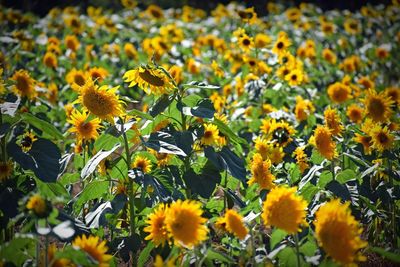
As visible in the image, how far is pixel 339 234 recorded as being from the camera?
1.74m

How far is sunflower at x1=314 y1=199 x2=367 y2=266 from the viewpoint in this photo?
173cm

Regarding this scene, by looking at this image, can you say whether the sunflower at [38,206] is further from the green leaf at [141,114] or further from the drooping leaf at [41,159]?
the green leaf at [141,114]

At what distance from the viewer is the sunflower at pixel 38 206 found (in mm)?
1778

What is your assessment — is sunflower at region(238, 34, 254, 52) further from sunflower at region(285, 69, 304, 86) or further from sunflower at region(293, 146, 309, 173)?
sunflower at region(293, 146, 309, 173)

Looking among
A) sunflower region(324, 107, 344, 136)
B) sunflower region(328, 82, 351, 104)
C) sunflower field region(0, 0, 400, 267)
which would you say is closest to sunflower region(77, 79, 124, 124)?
sunflower field region(0, 0, 400, 267)

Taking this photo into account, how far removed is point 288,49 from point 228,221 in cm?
313

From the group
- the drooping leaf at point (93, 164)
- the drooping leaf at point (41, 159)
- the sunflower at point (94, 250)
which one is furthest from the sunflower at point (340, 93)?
the sunflower at point (94, 250)

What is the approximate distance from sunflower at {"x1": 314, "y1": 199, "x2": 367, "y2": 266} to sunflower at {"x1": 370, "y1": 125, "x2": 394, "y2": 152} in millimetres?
1100

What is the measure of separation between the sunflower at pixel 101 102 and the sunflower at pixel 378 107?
1348mm

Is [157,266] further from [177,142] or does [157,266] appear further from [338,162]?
[338,162]

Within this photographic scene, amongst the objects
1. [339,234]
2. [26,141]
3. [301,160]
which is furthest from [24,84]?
[339,234]

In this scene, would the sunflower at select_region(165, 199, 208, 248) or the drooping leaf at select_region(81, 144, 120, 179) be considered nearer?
the sunflower at select_region(165, 199, 208, 248)

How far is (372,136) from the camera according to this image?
2.82 meters

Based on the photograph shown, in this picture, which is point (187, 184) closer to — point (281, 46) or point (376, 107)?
point (376, 107)
